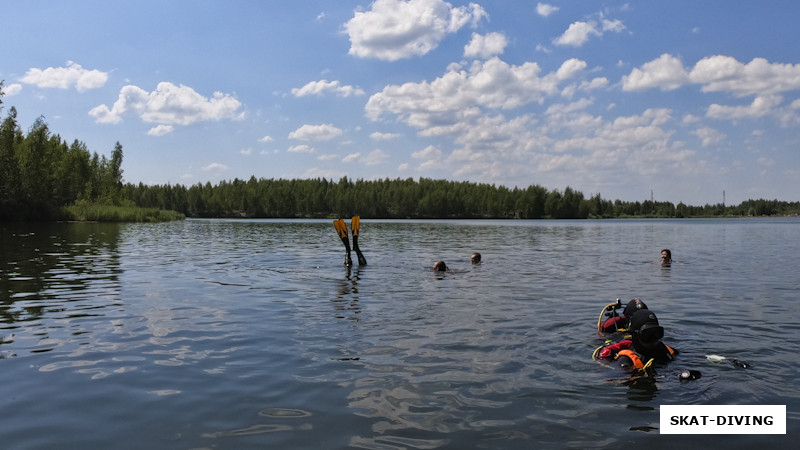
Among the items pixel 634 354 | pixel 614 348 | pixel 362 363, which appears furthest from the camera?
pixel 614 348

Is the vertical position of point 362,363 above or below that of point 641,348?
below

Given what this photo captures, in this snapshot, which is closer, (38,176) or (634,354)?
(634,354)

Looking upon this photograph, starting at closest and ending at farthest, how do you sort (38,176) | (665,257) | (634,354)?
(634,354) < (665,257) < (38,176)

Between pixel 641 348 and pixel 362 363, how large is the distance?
16.3 ft

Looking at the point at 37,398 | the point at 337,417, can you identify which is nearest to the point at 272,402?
the point at 337,417

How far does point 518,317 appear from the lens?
46.8 ft

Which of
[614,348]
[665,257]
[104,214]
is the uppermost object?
[104,214]

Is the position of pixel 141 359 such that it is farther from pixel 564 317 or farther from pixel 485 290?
pixel 485 290

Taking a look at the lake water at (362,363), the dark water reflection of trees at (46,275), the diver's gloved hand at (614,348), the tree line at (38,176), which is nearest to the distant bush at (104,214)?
the tree line at (38,176)

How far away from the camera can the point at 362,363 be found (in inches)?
383

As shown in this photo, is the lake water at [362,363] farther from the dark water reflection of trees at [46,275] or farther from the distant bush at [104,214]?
the distant bush at [104,214]

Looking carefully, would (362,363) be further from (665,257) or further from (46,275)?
(665,257)

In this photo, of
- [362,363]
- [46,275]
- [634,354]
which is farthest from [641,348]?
[46,275]

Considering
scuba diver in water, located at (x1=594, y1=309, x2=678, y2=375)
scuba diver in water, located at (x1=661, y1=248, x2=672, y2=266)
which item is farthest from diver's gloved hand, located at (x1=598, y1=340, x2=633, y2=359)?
scuba diver in water, located at (x1=661, y1=248, x2=672, y2=266)
